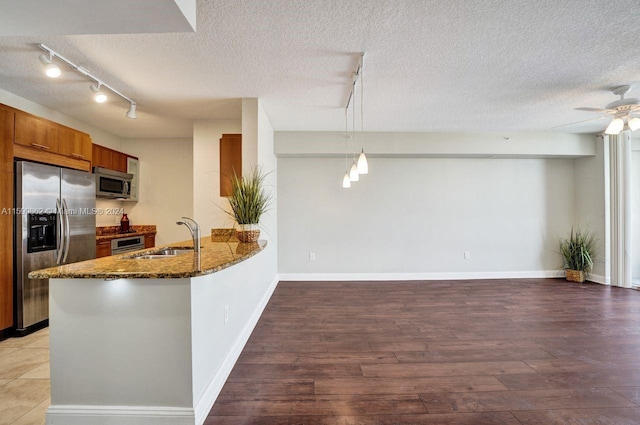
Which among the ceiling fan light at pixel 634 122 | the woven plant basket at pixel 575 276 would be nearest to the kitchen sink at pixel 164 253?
the ceiling fan light at pixel 634 122

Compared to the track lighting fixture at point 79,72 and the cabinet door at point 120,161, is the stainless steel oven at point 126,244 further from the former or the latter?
the track lighting fixture at point 79,72

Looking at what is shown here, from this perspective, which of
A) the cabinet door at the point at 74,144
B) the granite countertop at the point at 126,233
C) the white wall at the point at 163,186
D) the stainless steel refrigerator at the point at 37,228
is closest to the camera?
the stainless steel refrigerator at the point at 37,228

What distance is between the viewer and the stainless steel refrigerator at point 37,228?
9.02ft

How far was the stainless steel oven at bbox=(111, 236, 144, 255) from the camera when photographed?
13.1ft

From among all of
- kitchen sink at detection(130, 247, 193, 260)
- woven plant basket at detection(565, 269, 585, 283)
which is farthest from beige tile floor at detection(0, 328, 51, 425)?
woven plant basket at detection(565, 269, 585, 283)

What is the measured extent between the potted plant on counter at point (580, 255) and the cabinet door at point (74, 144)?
7483 millimetres

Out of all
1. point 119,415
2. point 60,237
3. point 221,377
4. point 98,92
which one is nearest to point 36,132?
point 98,92

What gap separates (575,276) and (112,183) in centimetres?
751

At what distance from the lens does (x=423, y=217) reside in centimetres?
500

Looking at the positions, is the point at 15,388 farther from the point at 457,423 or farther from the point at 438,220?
the point at 438,220

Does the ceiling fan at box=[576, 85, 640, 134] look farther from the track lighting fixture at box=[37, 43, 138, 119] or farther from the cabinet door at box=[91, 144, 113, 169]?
the cabinet door at box=[91, 144, 113, 169]

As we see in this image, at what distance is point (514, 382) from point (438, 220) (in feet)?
10.7

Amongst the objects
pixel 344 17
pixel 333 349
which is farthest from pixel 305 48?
pixel 333 349

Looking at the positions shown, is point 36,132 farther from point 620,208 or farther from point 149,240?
point 620,208
